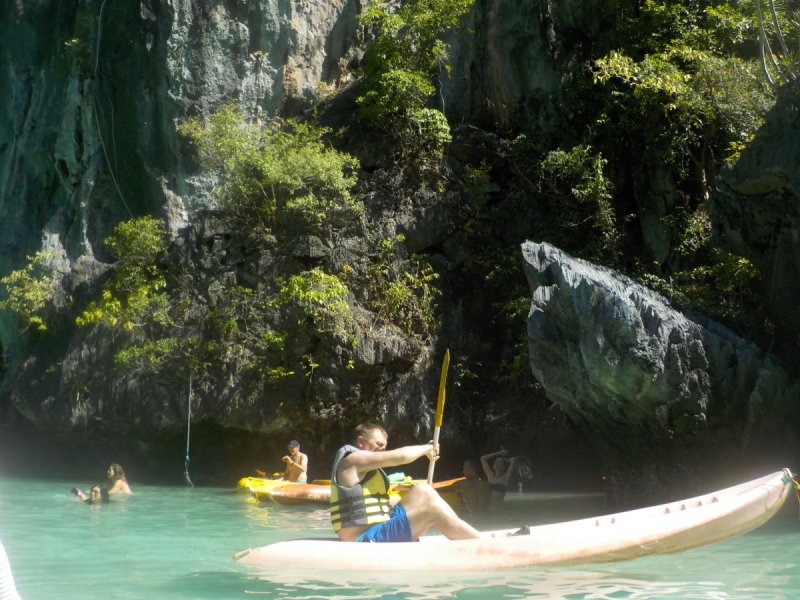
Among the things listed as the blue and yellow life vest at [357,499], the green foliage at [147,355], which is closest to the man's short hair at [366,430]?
the blue and yellow life vest at [357,499]

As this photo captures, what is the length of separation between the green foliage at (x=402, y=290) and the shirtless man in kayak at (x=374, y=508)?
25.4 feet

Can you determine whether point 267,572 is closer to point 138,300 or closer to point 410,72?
point 138,300

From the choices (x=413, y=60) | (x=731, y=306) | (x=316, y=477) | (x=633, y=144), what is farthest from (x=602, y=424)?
(x=413, y=60)

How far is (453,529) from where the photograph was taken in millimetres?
5680

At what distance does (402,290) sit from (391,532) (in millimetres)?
8088

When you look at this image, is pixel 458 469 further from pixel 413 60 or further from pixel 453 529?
pixel 413 60

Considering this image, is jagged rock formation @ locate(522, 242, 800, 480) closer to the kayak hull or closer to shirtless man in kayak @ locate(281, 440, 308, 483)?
the kayak hull

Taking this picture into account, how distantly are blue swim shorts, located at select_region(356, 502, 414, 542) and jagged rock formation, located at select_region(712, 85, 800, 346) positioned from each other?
23.0ft

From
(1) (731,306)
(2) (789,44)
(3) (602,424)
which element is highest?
(2) (789,44)

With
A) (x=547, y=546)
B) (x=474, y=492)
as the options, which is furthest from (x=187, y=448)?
(x=547, y=546)

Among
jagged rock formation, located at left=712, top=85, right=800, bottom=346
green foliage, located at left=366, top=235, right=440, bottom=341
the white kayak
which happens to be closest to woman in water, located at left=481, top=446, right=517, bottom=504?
green foliage, located at left=366, top=235, right=440, bottom=341

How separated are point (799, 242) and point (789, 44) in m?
6.75

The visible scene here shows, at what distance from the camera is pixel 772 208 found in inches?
385

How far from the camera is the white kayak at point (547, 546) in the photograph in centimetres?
536
